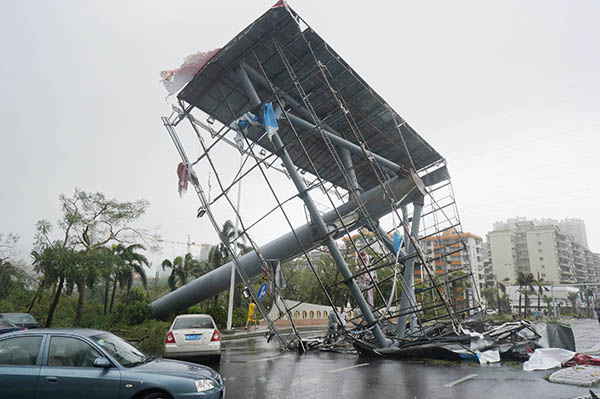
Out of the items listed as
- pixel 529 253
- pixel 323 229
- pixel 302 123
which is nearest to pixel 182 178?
pixel 302 123

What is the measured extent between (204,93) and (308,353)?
9992mm

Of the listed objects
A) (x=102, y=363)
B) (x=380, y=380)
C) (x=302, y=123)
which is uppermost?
(x=302, y=123)

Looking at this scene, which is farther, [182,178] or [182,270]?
[182,270]

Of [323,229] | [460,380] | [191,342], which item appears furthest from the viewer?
[323,229]

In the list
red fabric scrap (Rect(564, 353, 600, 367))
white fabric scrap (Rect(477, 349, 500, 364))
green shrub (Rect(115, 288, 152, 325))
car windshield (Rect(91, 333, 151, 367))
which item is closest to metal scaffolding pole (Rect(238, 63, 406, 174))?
white fabric scrap (Rect(477, 349, 500, 364))

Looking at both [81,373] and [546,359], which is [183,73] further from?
[546,359]

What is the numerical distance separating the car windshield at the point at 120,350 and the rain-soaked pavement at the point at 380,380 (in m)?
2.17

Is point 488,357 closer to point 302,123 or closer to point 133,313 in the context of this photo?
point 302,123

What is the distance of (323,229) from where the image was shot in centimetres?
1225

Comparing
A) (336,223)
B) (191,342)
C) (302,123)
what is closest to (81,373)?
(191,342)

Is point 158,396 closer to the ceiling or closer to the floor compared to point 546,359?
closer to the ceiling

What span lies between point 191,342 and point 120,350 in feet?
16.7

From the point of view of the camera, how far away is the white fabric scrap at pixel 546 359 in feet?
29.6

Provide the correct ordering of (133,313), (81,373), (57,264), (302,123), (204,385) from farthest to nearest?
1. (133,313)
2. (57,264)
3. (302,123)
4. (204,385)
5. (81,373)
